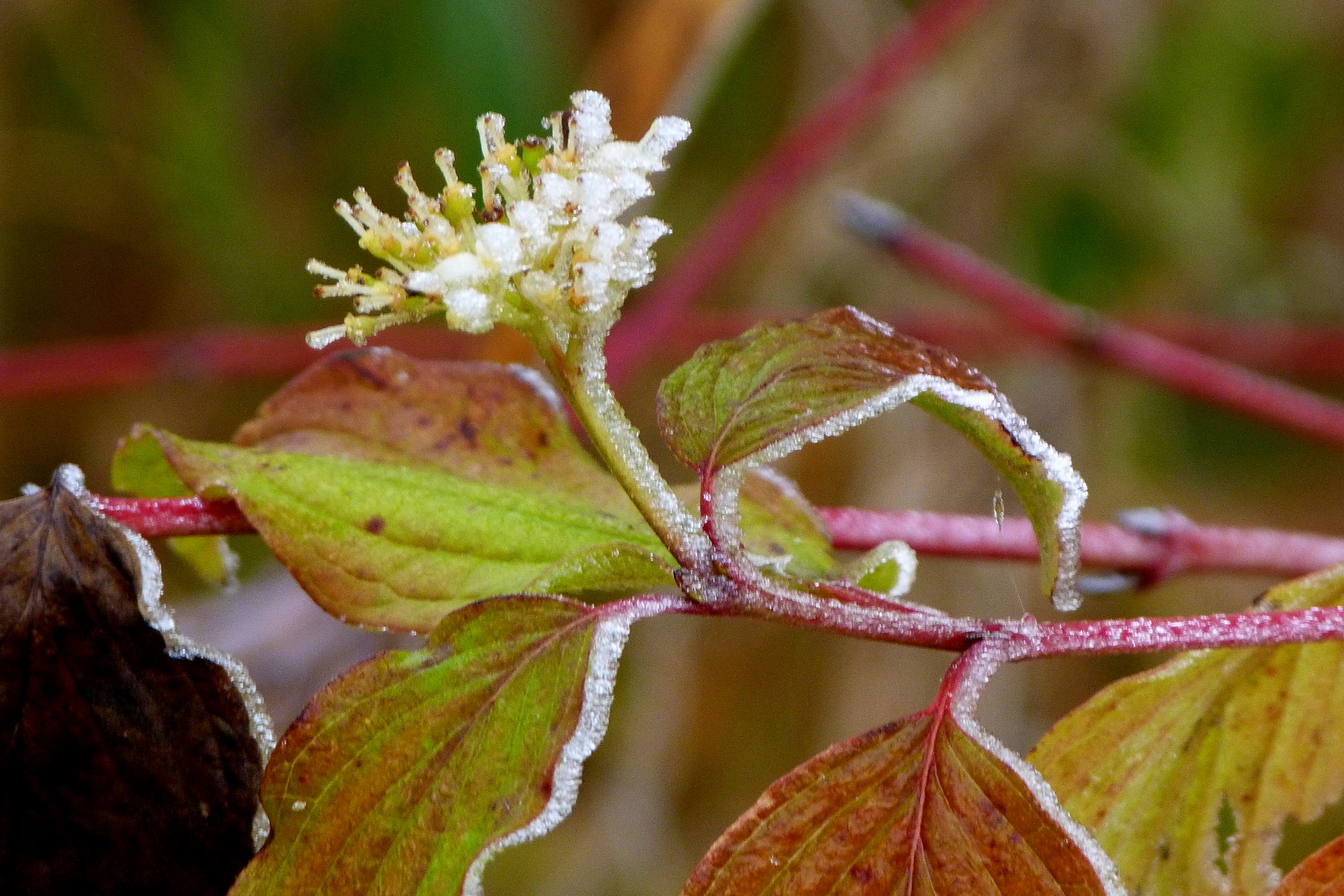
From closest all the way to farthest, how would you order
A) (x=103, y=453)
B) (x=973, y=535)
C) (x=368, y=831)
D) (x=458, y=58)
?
1. (x=368, y=831)
2. (x=973, y=535)
3. (x=458, y=58)
4. (x=103, y=453)

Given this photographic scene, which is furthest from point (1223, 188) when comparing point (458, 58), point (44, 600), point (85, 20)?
point (44, 600)

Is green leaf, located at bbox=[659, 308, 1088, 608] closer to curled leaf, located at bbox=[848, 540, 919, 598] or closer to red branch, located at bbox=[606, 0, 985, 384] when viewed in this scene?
curled leaf, located at bbox=[848, 540, 919, 598]

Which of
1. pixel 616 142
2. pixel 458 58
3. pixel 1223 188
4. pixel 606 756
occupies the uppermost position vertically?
pixel 458 58

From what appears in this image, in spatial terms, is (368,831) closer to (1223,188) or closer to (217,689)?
(217,689)

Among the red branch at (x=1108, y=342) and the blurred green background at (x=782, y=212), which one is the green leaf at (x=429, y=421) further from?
the blurred green background at (x=782, y=212)

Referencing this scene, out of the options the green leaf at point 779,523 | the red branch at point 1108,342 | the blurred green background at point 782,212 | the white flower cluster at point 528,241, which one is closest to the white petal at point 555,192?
the white flower cluster at point 528,241
